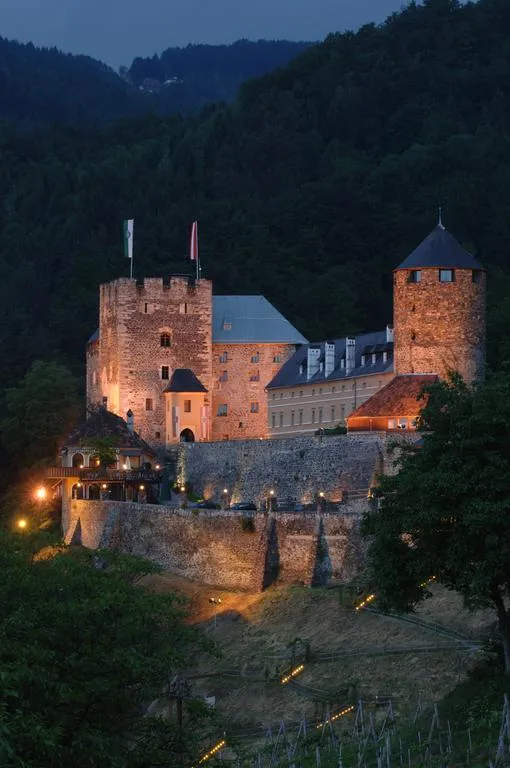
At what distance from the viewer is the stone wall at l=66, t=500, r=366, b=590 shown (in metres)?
63.3

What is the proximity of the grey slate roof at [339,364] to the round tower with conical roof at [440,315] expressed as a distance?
161 inches

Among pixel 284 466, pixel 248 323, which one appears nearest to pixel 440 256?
pixel 284 466

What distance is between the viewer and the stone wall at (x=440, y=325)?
73.8 m

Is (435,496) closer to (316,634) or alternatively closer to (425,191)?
(316,634)

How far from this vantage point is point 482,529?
43.3 metres

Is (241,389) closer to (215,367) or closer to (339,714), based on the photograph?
(215,367)

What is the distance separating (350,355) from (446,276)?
29.9ft

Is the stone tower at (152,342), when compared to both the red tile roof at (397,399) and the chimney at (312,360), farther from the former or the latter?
the red tile roof at (397,399)

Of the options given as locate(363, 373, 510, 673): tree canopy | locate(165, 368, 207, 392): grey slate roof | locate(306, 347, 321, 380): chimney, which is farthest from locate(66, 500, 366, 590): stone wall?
locate(363, 373, 510, 673): tree canopy

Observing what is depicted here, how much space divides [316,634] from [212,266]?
57114mm

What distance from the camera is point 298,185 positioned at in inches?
5335

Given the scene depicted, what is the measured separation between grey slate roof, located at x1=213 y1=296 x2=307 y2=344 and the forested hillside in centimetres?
977

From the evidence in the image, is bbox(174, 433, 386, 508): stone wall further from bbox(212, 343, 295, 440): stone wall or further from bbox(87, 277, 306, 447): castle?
bbox(212, 343, 295, 440): stone wall

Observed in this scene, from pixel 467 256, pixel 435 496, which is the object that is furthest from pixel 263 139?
pixel 435 496
